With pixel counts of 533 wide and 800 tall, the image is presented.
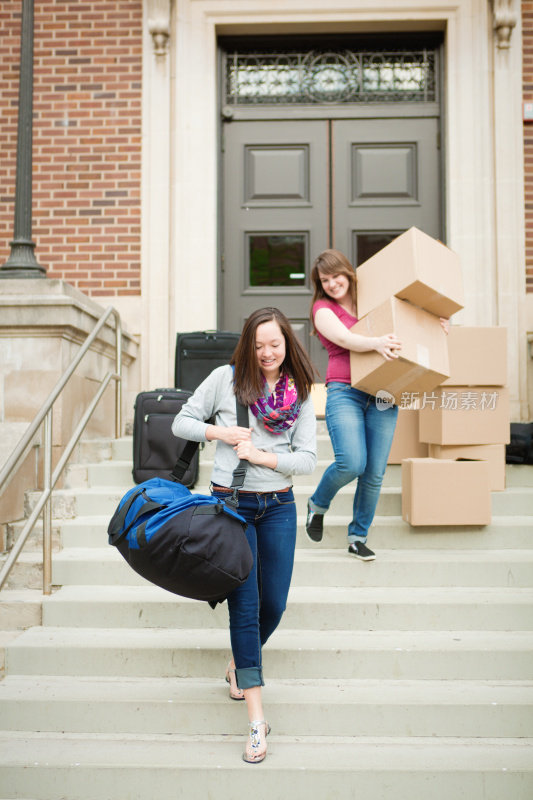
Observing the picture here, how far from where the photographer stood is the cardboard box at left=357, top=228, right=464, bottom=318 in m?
3.24

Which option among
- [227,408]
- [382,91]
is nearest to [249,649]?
[227,408]

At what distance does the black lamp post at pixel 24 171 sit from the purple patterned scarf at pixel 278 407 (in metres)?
2.67

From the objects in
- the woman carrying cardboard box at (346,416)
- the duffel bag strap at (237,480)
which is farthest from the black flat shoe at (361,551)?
the duffel bag strap at (237,480)

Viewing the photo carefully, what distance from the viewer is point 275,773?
97.9 inches

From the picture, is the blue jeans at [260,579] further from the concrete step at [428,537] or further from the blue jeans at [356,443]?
the concrete step at [428,537]

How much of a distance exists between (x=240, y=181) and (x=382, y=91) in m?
1.46

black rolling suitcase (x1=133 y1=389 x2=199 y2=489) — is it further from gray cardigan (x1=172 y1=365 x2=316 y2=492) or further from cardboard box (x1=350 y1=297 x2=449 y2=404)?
gray cardigan (x1=172 y1=365 x2=316 y2=492)

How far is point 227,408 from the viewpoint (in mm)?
2545

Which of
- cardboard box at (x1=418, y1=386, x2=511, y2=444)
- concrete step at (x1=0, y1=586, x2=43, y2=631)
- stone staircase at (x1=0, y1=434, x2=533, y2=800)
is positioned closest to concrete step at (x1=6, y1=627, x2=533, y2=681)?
stone staircase at (x1=0, y1=434, x2=533, y2=800)

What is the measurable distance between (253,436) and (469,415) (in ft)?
6.60

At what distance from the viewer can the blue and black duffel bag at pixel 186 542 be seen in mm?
2244

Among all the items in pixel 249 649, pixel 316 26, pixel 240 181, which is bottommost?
pixel 249 649

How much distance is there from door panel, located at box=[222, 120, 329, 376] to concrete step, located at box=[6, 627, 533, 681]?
344cm

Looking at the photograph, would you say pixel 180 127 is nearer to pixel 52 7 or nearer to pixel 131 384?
pixel 52 7
